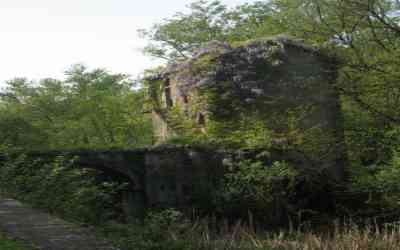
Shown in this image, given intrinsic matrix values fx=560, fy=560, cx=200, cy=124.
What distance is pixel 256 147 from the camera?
17688mm

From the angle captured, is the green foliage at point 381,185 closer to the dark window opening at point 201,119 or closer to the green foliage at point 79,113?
the dark window opening at point 201,119

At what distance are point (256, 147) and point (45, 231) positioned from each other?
12088 mm

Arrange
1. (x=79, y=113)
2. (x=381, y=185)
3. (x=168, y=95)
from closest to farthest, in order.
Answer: (x=381, y=185), (x=168, y=95), (x=79, y=113)

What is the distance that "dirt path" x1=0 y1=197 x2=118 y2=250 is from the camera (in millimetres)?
5441

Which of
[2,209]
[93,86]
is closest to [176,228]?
[2,209]

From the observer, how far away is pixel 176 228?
920cm

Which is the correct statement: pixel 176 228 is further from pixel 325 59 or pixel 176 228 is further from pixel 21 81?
pixel 21 81

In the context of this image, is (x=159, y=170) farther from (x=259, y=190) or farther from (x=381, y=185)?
(x=381, y=185)

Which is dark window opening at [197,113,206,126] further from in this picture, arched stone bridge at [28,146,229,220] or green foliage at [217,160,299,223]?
green foliage at [217,160,299,223]

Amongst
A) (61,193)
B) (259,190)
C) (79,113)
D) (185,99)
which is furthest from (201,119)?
(79,113)

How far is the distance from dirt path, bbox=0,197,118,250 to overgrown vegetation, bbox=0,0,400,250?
402 millimetres

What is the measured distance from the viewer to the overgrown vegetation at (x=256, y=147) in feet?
31.4

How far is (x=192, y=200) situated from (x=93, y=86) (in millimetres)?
18133

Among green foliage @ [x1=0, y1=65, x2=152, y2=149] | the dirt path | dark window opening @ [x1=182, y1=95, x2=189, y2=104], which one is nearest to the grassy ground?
the dirt path
